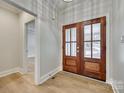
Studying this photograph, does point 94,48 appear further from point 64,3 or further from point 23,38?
point 23,38

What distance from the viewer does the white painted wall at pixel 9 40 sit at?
12.6 ft

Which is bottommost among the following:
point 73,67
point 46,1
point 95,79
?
point 95,79

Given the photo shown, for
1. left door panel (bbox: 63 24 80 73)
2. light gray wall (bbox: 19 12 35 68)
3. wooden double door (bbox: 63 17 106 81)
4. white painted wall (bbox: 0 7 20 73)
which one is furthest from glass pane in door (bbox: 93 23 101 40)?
white painted wall (bbox: 0 7 20 73)

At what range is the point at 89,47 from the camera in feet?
11.7

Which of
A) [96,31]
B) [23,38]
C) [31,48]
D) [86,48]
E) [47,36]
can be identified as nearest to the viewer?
[96,31]

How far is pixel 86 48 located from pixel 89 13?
1225 millimetres

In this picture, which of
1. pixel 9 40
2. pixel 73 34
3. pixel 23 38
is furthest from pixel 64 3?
pixel 9 40

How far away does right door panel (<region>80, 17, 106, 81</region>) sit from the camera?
3.19m

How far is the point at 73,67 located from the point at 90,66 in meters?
0.76

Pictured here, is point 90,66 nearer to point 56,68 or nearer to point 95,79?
point 95,79

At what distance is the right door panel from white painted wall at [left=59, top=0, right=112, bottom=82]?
13 cm

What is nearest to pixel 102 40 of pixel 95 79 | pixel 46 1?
pixel 95 79

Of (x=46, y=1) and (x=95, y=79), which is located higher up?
(x=46, y=1)

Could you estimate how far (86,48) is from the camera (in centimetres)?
363
